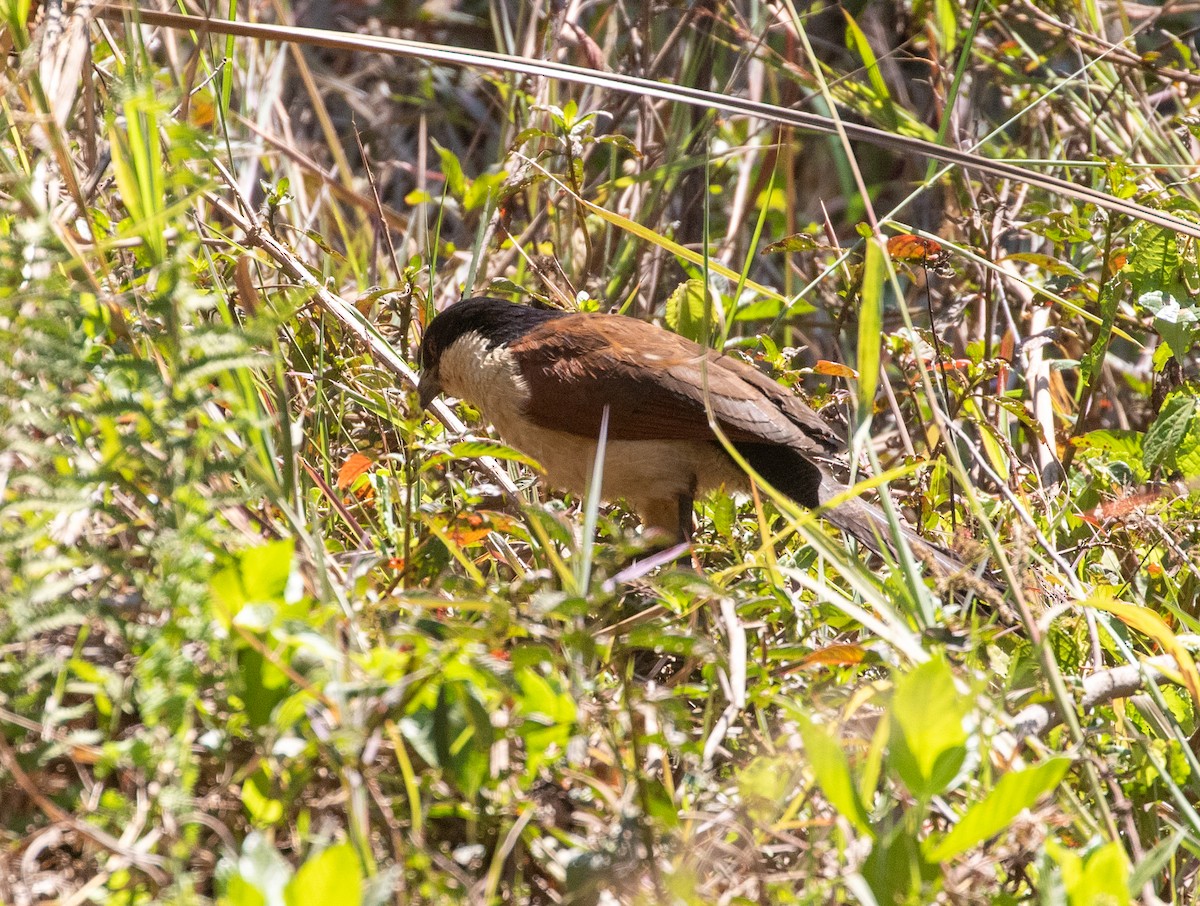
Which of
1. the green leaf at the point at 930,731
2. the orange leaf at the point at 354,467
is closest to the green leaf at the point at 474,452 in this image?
the orange leaf at the point at 354,467

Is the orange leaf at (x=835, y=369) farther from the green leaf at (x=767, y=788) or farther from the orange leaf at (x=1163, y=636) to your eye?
the green leaf at (x=767, y=788)

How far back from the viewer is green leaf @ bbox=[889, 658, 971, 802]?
61.5 inches

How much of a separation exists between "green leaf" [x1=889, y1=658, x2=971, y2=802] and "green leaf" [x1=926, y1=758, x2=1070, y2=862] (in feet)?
0.17

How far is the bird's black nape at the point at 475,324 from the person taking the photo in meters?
3.64

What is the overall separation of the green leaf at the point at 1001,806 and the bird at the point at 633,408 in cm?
155

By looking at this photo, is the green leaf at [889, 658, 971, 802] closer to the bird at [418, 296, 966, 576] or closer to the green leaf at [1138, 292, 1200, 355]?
the bird at [418, 296, 966, 576]

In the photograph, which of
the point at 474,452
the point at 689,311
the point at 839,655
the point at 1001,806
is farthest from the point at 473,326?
the point at 1001,806

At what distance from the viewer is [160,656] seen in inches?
58.8

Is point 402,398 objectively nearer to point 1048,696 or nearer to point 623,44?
point 1048,696

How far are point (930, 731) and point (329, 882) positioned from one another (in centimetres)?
73

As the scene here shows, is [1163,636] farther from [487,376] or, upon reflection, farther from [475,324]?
[475,324]

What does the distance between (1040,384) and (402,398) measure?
1.92m

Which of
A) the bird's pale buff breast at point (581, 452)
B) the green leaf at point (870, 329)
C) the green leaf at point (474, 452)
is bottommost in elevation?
the bird's pale buff breast at point (581, 452)

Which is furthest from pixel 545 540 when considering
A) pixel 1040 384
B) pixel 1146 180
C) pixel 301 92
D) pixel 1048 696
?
pixel 301 92
